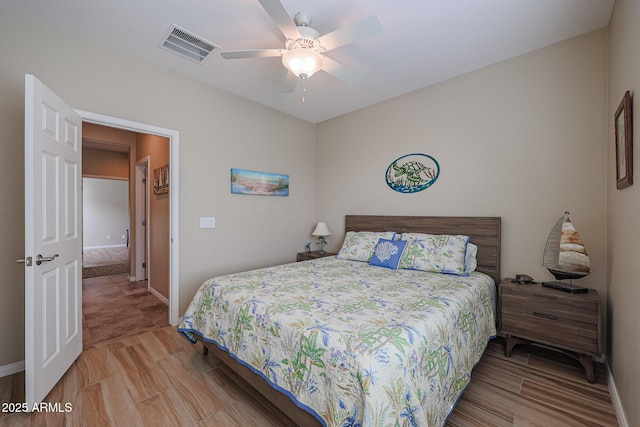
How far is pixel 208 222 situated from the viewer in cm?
330

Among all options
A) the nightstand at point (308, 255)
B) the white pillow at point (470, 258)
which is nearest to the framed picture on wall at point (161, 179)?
the nightstand at point (308, 255)

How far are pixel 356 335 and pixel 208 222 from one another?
253 centimetres

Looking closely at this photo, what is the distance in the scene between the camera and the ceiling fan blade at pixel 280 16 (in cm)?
160

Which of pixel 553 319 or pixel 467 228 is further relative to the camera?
pixel 467 228

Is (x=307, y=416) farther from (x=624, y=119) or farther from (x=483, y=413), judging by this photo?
(x=624, y=119)

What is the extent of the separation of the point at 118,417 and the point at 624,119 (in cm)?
351

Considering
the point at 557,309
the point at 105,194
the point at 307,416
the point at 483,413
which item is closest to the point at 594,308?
the point at 557,309

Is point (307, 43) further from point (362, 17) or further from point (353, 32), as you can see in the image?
point (362, 17)

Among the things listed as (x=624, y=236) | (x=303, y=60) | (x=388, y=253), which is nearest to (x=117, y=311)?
(x=388, y=253)

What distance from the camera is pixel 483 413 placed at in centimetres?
173

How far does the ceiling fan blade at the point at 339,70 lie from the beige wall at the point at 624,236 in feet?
5.37

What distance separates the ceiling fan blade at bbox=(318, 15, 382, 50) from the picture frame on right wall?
59.1 inches

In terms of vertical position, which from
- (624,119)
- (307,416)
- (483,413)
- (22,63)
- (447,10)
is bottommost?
(483,413)

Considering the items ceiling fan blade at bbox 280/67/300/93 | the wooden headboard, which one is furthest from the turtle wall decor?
ceiling fan blade at bbox 280/67/300/93
